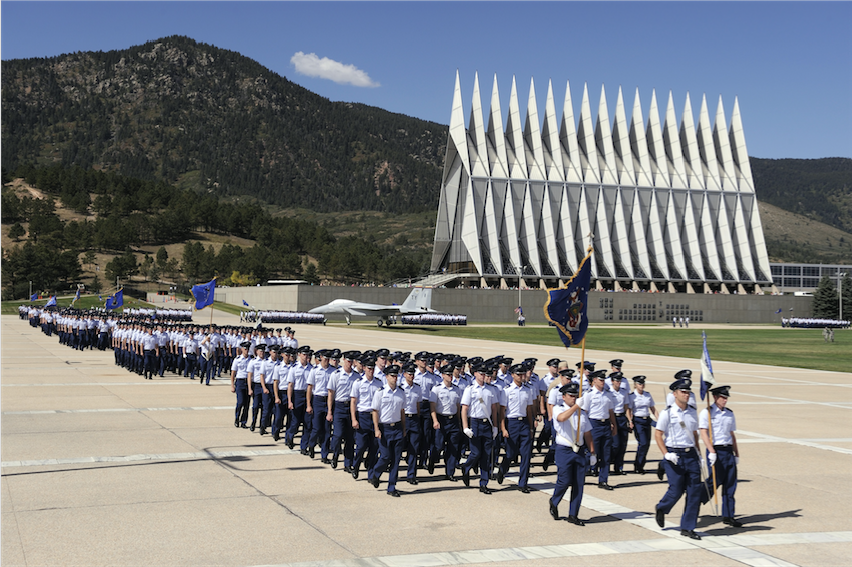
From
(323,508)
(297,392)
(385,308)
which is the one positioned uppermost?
(385,308)

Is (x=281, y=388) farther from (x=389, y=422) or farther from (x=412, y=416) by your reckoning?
(x=389, y=422)

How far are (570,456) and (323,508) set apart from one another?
319cm

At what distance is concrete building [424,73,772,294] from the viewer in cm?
9875

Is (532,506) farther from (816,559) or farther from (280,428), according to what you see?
(280,428)

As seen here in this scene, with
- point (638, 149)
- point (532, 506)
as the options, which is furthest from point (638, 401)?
point (638, 149)

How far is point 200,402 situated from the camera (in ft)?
63.0

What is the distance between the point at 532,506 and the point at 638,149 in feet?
340

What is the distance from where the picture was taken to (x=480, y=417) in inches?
433

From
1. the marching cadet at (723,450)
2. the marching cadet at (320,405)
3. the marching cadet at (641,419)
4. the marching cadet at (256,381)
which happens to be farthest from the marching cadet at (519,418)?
the marching cadet at (256,381)

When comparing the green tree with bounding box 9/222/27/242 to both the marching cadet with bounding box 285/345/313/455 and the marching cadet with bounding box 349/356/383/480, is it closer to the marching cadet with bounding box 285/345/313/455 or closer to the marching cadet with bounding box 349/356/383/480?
the marching cadet with bounding box 285/345/313/455

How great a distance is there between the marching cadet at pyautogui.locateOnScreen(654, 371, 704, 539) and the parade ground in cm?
28

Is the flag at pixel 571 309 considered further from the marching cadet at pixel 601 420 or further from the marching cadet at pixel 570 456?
the marching cadet at pixel 570 456

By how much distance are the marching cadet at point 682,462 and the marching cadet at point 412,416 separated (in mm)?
3744

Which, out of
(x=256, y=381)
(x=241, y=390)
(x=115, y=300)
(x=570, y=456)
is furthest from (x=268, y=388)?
(x=115, y=300)
